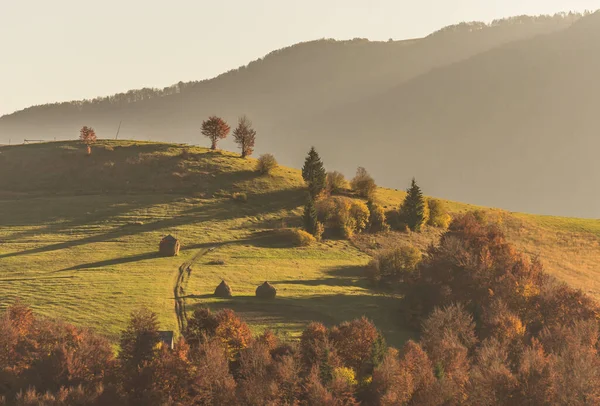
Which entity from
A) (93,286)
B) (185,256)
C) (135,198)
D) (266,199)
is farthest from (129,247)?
(266,199)

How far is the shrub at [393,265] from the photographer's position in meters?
75.5

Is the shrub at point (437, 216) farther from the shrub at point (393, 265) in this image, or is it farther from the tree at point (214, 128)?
the tree at point (214, 128)

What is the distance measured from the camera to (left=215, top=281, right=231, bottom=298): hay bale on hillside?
60688 mm

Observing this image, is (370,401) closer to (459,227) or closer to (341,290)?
(341,290)

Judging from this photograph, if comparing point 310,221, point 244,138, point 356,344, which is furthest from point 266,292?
point 244,138

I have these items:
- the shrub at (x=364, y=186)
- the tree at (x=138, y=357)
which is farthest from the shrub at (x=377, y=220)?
the tree at (x=138, y=357)

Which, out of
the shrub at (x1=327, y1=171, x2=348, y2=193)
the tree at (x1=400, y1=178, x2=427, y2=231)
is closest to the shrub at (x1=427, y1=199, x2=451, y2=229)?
the tree at (x1=400, y1=178, x2=427, y2=231)

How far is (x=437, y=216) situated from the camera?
111 metres

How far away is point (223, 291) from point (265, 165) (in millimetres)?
64319

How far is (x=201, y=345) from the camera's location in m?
42.1

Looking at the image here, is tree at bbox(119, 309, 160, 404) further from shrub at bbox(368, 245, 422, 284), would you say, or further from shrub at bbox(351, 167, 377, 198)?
shrub at bbox(351, 167, 377, 198)

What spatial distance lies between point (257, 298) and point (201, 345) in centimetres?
1924

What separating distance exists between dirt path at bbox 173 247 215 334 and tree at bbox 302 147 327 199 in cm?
3596

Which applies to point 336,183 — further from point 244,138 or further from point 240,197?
point 244,138
